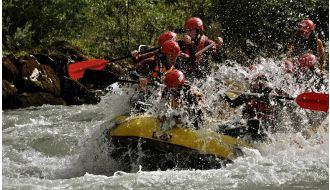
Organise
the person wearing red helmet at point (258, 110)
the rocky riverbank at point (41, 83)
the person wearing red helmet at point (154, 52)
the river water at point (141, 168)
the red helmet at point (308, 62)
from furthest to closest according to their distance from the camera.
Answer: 1. the rocky riverbank at point (41, 83)
2. the red helmet at point (308, 62)
3. the person wearing red helmet at point (154, 52)
4. the person wearing red helmet at point (258, 110)
5. the river water at point (141, 168)

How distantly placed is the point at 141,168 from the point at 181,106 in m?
0.75

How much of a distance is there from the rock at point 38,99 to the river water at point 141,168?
2.34 m

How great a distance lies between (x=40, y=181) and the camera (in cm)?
538

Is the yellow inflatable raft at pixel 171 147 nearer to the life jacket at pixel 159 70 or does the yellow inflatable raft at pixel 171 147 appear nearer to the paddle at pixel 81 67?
the life jacket at pixel 159 70

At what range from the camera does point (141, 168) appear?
562 centimetres

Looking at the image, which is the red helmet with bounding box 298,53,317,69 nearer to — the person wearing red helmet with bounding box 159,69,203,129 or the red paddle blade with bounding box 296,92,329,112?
the red paddle blade with bounding box 296,92,329,112

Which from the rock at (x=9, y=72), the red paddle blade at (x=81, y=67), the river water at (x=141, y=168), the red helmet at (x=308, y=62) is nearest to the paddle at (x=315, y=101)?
the river water at (x=141, y=168)

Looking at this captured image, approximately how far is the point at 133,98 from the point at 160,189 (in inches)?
79.1

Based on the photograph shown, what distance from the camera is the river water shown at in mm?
5051

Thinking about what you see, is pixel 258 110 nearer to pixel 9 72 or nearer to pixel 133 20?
pixel 9 72

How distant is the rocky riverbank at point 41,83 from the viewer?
34.1 feet

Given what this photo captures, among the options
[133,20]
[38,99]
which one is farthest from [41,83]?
[133,20]

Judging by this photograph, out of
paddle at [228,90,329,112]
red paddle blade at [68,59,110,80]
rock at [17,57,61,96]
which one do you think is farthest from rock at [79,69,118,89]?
rock at [17,57,61,96]

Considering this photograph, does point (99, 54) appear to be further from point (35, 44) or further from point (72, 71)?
point (72, 71)
